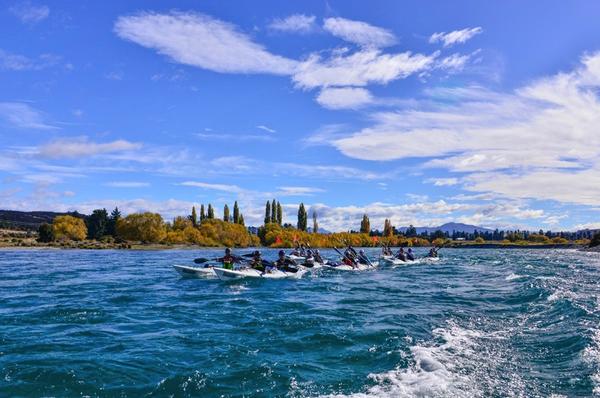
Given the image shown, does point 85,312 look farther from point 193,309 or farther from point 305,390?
point 305,390

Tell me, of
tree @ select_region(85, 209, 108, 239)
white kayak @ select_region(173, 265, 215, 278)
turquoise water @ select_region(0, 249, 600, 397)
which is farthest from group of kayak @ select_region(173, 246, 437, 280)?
tree @ select_region(85, 209, 108, 239)

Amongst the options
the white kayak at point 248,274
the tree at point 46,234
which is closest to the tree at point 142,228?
the tree at point 46,234

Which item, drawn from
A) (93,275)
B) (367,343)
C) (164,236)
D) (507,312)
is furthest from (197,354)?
(164,236)

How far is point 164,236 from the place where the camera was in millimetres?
132250

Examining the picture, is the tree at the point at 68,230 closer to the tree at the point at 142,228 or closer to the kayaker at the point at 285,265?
the tree at the point at 142,228

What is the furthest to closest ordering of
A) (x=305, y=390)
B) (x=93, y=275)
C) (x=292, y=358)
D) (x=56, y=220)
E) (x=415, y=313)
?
(x=56, y=220) < (x=93, y=275) < (x=415, y=313) < (x=292, y=358) < (x=305, y=390)

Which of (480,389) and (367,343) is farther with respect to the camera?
(367,343)

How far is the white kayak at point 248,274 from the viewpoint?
111ft

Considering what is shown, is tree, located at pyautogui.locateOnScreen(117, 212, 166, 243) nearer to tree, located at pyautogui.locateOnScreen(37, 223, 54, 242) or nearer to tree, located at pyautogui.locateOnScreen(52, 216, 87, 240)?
tree, located at pyautogui.locateOnScreen(52, 216, 87, 240)

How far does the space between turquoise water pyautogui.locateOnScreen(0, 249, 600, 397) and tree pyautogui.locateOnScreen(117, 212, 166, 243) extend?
338 ft

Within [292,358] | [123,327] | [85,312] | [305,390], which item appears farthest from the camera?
[85,312]

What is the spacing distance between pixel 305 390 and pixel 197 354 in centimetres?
410

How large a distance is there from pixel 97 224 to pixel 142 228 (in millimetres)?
15387

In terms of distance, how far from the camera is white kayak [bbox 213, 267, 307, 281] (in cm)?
3391
